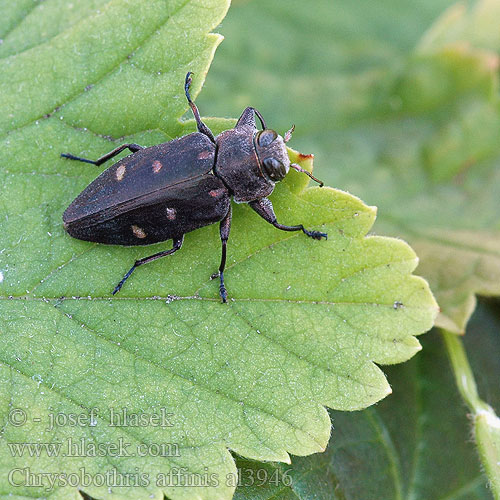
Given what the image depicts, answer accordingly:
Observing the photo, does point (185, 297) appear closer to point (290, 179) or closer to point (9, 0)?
point (290, 179)

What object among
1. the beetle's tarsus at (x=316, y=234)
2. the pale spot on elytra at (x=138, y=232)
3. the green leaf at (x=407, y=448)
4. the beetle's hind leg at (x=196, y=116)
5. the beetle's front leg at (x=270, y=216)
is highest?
the beetle's hind leg at (x=196, y=116)

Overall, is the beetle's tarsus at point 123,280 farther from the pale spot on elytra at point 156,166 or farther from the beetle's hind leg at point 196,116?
the beetle's hind leg at point 196,116

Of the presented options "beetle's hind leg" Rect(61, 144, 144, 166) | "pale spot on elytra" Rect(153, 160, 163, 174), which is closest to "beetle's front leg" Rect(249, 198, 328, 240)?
"pale spot on elytra" Rect(153, 160, 163, 174)

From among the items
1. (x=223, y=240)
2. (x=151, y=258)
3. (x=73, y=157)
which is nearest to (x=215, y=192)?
(x=223, y=240)

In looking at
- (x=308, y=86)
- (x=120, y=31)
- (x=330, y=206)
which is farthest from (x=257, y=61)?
(x=330, y=206)

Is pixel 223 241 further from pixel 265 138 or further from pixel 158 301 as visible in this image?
pixel 265 138

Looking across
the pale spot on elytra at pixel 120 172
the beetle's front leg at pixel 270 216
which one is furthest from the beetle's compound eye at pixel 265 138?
the pale spot on elytra at pixel 120 172

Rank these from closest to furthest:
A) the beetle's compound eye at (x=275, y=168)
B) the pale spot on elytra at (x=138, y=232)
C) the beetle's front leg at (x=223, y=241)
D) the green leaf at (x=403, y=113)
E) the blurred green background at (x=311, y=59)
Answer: the beetle's front leg at (x=223, y=241), the beetle's compound eye at (x=275, y=168), the pale spot on elytra at (x=138, y=232), the green leaf at (x=403, y=113), the blurred green background at (x=311, y=59)
